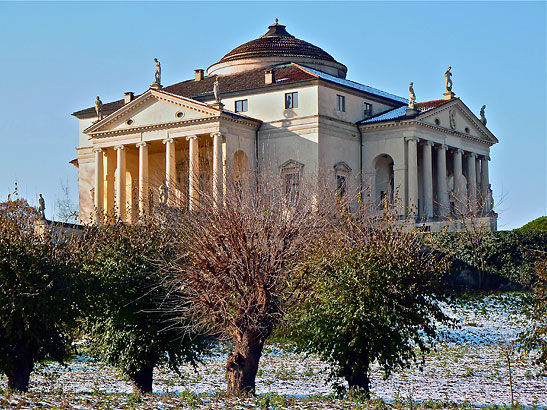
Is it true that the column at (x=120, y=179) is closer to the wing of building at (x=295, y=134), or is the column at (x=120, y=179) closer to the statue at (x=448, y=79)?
the wing of building at (x=295, y=134)

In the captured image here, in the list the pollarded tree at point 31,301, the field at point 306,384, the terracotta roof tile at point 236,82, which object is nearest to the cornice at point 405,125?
the terracotta roof tile at point 236,82

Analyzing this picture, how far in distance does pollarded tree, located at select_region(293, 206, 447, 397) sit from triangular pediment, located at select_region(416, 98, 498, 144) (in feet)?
136

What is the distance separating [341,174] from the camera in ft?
224

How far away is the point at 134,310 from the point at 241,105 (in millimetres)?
41772

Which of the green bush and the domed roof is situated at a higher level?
the domed roof

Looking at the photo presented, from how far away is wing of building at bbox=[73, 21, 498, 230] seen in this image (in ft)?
221

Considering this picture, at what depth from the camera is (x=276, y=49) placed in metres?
76.0

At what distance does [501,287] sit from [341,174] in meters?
18.3

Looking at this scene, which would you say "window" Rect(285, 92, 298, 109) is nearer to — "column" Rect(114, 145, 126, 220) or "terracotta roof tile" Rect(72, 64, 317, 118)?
"terracotta roof tile" Rect(72, 64, 317, 118)

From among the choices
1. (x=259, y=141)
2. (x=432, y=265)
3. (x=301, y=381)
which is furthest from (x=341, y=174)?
(x=432, y=265)

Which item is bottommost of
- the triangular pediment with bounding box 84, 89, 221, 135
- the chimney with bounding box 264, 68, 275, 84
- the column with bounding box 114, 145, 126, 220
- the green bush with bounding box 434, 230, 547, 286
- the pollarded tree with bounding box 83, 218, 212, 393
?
the pollarded tree with bounding box 83, 218, 212, 393

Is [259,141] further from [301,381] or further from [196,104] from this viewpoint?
[301,381]

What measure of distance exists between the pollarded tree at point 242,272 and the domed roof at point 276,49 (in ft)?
157

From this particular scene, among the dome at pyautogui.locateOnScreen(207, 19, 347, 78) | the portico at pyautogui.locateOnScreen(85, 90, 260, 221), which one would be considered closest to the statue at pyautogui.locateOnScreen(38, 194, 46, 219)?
the portico at pyautogui.locateOnScreen(85, 90, 260, 221)
